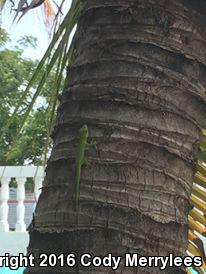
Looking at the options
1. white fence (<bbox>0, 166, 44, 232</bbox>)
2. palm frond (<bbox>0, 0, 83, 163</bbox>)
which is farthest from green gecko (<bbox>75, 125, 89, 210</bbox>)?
white fence (<bbox>0, 166, 44, 232</bbox>)

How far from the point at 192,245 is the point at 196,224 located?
0.04m

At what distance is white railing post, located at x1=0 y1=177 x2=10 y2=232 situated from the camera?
4.11 meters

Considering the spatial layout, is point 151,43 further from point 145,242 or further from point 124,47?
point 145,242

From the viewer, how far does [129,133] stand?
2.27 feet

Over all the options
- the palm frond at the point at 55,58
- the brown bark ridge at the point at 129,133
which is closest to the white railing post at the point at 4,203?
the palm frond at the point at 55,58

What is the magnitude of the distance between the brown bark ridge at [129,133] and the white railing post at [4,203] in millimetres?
3458

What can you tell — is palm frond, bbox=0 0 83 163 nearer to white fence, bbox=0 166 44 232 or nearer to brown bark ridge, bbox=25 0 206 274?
brown bark ridge, bbox=25 0 206 274

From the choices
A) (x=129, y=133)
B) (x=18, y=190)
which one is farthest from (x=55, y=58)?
(x=18, y=190)

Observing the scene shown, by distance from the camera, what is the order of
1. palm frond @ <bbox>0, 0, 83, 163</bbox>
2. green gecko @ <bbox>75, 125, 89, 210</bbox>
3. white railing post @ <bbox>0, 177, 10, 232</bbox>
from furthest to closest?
white railing post @ <bbox>0, 177, 10, 232</bbox> < palm frond @ <bbox>0, 0, 83, 163</bbox> < green gecko @ <bbox>75, 125, 89, 210</bbox>

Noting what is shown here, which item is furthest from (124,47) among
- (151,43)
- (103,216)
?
(103,216)

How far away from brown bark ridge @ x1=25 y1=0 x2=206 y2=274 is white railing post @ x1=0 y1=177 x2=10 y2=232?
346 cm

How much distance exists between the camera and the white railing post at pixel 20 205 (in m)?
4.11

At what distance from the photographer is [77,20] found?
800mm

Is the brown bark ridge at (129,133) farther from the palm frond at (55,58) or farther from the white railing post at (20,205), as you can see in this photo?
the white railing post at (20,205)
